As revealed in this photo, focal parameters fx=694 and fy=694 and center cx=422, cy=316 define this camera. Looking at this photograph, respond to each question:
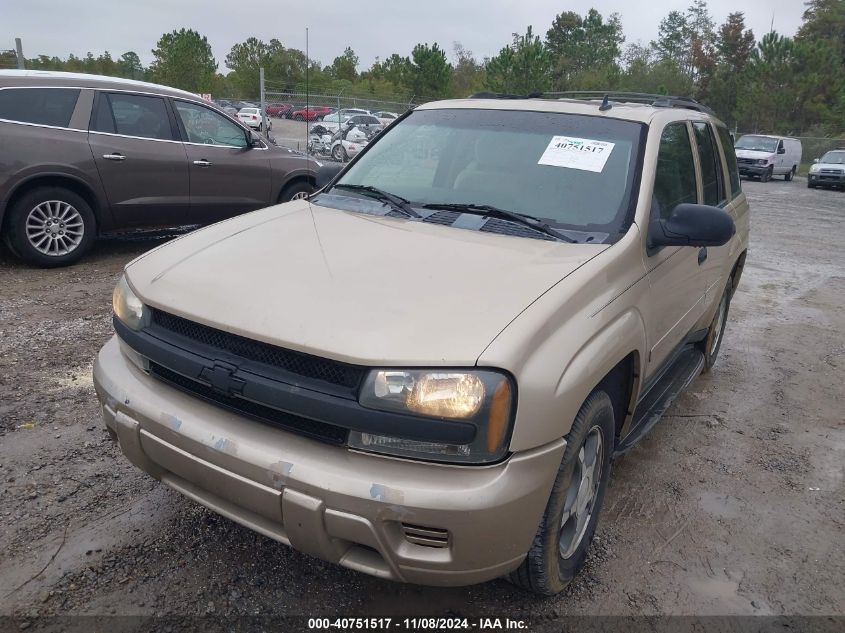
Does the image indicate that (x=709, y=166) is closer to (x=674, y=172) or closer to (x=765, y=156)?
(x=674, y=172)

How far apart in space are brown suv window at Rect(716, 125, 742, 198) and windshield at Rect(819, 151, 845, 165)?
23.8 m

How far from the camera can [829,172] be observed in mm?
24500

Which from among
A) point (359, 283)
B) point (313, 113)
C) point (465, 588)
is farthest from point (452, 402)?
point (313, 113)

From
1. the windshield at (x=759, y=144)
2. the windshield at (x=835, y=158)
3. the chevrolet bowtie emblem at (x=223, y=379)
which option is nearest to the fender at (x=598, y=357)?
the chevrolet bowtie emblem at (x=223, y=379)

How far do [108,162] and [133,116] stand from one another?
0.63 metres

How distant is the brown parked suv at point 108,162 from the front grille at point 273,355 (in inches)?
193

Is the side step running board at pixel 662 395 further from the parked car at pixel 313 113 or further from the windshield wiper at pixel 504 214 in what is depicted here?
the parked car at pixel 313 113

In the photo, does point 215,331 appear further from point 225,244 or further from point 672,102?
point 672,102

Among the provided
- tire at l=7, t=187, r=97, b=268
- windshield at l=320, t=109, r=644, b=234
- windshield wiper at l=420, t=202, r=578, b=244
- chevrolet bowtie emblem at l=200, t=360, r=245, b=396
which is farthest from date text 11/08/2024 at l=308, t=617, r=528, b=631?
tire at l=7, t=187, r=97, b=268

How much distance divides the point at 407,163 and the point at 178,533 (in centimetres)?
206

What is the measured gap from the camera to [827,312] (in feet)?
23.2

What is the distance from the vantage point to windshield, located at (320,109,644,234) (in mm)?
3023

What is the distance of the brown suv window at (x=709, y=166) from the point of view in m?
4.01

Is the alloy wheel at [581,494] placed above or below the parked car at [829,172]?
above
